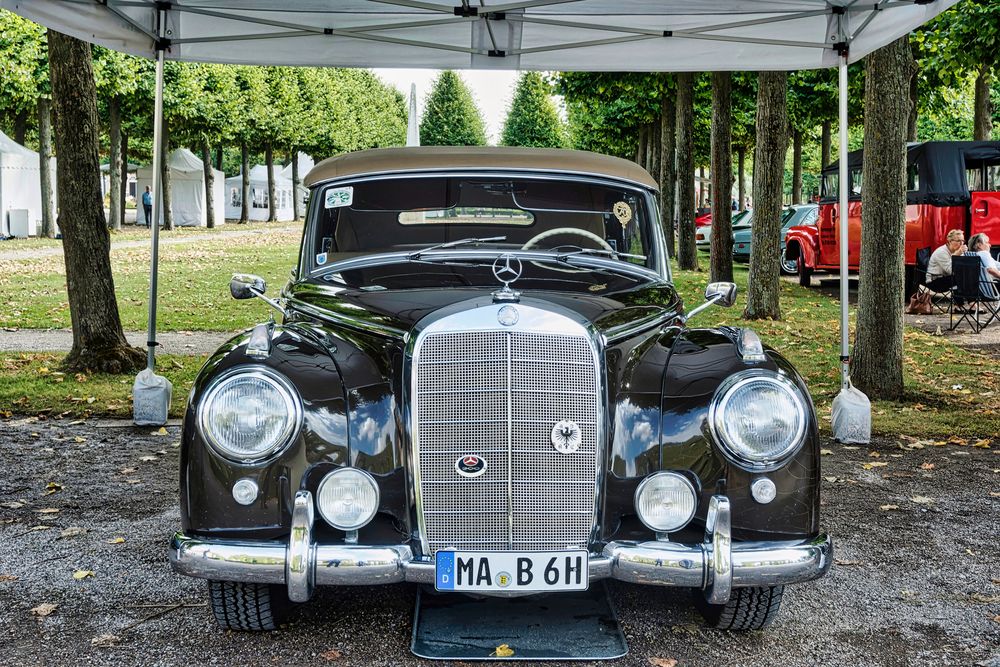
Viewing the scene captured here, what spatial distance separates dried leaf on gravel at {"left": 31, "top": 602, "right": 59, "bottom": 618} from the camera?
416 centimetres

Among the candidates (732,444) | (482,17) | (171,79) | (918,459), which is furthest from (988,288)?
(171,79)

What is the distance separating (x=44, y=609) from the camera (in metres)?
4.20

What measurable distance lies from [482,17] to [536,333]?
4.68 meters

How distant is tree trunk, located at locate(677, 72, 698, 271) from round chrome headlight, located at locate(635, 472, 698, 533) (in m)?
17.7

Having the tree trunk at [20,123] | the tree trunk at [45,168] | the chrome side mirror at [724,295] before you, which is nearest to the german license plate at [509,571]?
the chrome side mirror at [724,295]

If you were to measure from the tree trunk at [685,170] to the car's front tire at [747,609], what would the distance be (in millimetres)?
17459

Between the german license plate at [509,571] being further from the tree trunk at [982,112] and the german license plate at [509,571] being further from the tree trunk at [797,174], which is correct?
the tree trunk at [797,174]

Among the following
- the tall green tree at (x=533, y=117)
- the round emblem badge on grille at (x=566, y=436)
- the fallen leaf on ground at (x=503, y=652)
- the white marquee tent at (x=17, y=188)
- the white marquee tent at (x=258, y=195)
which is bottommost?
the fallen leaf on ground at (x=503, y=652)

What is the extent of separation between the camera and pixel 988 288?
13.1 m

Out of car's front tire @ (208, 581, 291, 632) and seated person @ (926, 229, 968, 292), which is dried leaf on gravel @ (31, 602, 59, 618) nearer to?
car's front tire @ (208, 581, 291, 632)

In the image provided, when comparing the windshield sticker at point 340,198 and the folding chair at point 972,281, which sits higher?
the windshield sticker at point 340,198

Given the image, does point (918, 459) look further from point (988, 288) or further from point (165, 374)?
point (988, 288)

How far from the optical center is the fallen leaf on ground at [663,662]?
3693mm

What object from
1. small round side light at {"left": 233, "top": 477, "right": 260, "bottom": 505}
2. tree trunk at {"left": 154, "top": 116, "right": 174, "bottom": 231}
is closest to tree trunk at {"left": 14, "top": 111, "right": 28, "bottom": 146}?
tree trunk at {"left": 154, "top": 116, "right": 174, "bottom": 231}
